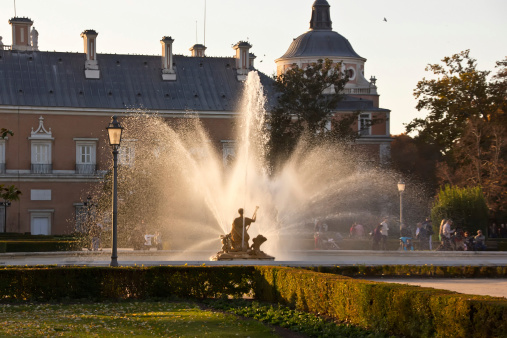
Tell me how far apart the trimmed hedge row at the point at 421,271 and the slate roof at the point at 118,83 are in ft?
121

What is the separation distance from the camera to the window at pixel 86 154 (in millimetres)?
58375

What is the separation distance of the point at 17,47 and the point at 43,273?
4223 cm

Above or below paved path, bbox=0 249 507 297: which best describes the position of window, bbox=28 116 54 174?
above

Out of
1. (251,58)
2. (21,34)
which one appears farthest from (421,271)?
(251,58)

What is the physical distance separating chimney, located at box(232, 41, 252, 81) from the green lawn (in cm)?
4526

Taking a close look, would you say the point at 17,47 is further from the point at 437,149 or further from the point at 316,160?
the point at 437,149

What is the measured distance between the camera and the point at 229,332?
13.6 meters

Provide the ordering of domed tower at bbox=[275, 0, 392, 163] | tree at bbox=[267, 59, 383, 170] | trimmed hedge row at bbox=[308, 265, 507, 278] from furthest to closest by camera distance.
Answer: domed tower at bbox=[275, 0, 392, 163] → tree at bbox=[267, 59, 383, 170] → trimmed hedge row at bbox=[308, 265, 507, 278]

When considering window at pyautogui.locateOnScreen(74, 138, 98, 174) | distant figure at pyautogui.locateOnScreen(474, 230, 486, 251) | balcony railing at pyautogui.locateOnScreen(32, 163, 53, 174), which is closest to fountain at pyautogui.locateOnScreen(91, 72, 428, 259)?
window at pyautogui.locateOnScreen(74, 138, 98, 174)

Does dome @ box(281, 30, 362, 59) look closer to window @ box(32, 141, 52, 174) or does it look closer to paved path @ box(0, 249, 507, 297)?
window @ box(32, 141, 52, 174)

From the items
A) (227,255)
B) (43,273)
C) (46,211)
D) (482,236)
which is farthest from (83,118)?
(43,273)

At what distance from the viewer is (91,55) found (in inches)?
2334

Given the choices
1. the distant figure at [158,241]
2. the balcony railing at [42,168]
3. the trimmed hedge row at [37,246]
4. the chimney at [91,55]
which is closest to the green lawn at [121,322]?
the trimmed hedge row at [37,246]

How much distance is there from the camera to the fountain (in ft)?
105
